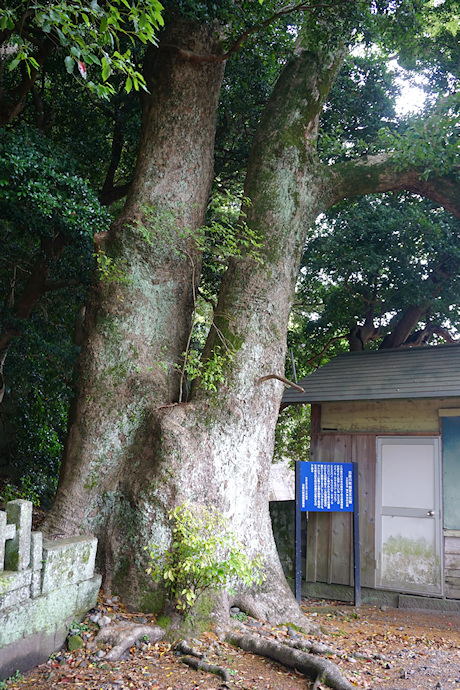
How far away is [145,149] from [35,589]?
538 centimetres

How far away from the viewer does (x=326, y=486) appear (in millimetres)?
8258

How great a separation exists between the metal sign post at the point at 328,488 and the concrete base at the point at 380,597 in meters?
0.45

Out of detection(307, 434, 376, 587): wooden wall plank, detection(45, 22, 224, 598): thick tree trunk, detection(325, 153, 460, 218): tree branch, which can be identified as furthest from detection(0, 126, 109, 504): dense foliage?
detection(307, 434, 376, 587): wooden wall plank

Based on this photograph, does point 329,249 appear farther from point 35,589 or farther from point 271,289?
point 35,589

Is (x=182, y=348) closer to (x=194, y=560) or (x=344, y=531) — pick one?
(x=194, y=560)

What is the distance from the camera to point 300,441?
16.8 metres

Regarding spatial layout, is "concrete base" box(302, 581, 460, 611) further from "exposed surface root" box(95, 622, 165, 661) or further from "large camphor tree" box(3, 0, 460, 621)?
"exposed surface root" box(95, 622, 165, 661)

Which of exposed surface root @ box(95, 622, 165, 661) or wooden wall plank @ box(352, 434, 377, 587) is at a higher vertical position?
wooden wall plank @ box(352, 434, 377, 587)

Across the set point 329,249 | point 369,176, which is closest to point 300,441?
point 329,249

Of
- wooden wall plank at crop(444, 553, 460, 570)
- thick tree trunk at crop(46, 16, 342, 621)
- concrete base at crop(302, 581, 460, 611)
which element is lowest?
concrete base at crop(302, 581, 460, 611)

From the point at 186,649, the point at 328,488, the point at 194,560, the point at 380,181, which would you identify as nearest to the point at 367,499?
the point at 328,488

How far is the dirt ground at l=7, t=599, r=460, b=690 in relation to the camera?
4.09m

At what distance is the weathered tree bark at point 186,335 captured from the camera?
5.54 metres

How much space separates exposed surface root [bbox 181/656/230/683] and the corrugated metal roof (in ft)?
15.8
